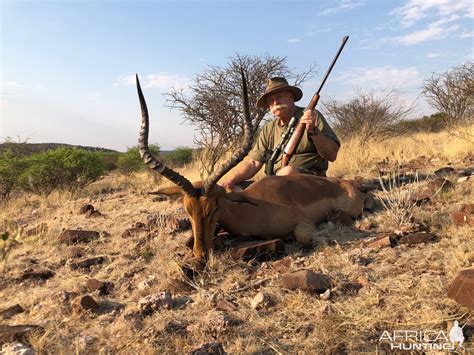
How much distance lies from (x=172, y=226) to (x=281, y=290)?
7.53 ft

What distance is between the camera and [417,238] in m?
3.73

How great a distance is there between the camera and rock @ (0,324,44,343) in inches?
97.7

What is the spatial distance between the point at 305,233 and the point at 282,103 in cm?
246

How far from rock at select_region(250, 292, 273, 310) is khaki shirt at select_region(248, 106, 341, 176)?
321cm

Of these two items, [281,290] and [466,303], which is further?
[281,290]

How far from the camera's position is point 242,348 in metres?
2.41

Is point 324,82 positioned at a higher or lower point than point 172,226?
higher

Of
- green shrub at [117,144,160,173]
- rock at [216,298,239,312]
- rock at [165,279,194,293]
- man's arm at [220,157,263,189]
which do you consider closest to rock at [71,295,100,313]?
rock at [165,279,194,293]

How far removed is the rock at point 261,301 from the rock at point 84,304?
119 centimetres

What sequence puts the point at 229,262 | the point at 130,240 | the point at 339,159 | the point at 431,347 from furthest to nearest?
the point at 339,159 < the point at 130,240 < the point at 229,262 < the point at 431,347

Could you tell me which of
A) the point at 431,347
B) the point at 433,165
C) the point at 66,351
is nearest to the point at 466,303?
the point at 431,347

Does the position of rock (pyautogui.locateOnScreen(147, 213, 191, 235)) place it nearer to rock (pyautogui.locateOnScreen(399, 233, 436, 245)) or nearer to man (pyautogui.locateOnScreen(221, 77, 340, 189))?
man (pyautogui.locateOnScreen(221, 77, 340, 189))

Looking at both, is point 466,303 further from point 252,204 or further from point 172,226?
point 172,226
